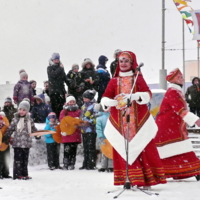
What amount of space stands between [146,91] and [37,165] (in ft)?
18.4

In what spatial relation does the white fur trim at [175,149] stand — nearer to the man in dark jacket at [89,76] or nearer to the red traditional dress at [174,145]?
the red traditional dress at [174,145]

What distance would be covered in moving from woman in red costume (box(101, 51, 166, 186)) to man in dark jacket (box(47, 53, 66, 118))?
597 cm

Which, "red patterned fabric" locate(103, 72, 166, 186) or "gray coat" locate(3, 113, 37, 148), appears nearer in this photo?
"red patterned fabric" locate(103, 72, 166, 186)

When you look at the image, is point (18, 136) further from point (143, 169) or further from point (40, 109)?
point (40, 109)

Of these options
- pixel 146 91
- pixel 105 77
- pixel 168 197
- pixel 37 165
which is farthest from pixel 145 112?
pixel 105 77

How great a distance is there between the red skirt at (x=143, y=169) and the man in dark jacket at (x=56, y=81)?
20.3 ft

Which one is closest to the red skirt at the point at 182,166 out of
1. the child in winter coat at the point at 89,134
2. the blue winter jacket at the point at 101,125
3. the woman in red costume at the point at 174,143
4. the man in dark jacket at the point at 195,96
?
the woman in red costume at the point at 174,143

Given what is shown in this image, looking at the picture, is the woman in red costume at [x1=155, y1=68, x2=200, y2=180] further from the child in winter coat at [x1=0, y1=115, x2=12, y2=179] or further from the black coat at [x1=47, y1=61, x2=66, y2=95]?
the black coat at [x1=47, y1=61, x2=66, y2=95]

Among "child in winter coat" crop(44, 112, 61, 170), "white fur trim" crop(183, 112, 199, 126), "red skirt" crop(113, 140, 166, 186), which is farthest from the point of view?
"child in winter coat" crop(44, 112, 61, 170)

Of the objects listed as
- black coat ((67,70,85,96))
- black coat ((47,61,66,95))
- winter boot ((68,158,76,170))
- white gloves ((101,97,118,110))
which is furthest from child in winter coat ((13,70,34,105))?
white gloves ((101,97,118,110))

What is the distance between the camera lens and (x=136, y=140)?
304 inches

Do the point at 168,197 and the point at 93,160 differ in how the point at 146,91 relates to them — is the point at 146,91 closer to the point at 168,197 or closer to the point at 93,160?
the point at 168,197

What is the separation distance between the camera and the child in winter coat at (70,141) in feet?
40.1

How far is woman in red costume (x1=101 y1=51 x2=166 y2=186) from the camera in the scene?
766 cm
